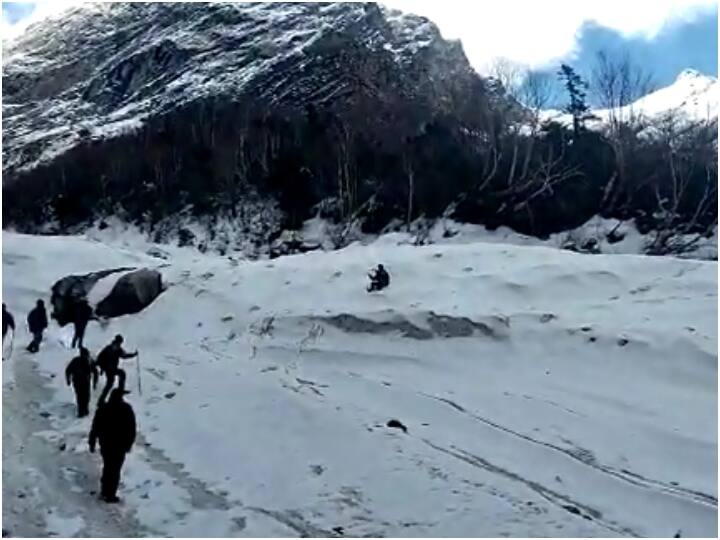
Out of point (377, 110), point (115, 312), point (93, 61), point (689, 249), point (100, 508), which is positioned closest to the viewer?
point (100, 508)

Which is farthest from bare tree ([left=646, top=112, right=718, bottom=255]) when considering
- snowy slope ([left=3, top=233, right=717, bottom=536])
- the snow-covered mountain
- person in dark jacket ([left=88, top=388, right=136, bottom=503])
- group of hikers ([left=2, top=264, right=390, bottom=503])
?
person in dark jacket ([left=88, top=388, right=136, bottom=503])

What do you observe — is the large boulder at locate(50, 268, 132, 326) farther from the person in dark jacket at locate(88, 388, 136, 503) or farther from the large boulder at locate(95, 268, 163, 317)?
the person in dark jacket at locate(88, 388, 136, 503)

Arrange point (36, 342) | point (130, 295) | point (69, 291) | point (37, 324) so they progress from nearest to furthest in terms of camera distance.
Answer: point (36, 342) < point (37, 324) < point (130, 295) < point (69, 291)

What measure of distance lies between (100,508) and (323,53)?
244ft

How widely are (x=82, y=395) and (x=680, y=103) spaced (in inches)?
2848

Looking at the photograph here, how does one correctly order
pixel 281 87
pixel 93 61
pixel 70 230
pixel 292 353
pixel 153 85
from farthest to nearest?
pixel 93 61
pixel 153 85
pixel 281 87
pixel 70 230
pixel 292 353

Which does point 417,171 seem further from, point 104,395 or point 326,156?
point 104,395

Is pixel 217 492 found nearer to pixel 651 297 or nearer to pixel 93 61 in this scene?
pixel 651 297

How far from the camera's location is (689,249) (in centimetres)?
3559

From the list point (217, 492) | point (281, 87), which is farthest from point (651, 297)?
point (281, 87)

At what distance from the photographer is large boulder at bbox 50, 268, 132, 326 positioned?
2503 centimetres

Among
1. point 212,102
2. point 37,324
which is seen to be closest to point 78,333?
point 37,324

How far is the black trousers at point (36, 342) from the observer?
20.7 meters

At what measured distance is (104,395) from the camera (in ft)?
43.4
